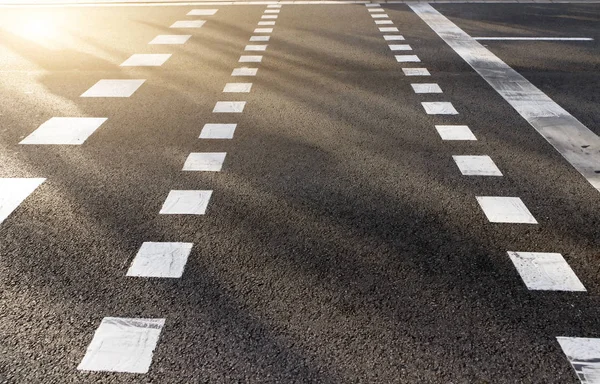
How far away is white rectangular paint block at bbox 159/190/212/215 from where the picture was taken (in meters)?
3.88

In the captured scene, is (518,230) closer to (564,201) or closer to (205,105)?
(564,201)

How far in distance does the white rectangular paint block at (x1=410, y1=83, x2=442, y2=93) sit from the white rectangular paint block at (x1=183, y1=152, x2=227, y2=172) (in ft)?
9.65

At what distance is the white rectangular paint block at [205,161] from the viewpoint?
4.55 metres

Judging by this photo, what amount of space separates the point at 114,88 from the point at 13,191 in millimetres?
2903

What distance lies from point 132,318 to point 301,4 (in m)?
11.4

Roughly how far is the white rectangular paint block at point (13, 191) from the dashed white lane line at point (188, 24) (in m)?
6.87

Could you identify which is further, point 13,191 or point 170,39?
point 170,39

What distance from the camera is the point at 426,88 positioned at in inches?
263

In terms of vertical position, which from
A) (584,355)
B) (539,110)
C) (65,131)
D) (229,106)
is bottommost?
(65,131)

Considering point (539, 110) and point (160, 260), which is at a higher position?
point (539, 110)

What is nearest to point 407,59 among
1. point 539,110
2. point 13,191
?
point 539,110

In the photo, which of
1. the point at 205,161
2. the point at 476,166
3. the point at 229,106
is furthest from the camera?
the point at 229,106

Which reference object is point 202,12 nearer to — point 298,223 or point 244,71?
point 244,71

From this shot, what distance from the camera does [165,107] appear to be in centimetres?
611
